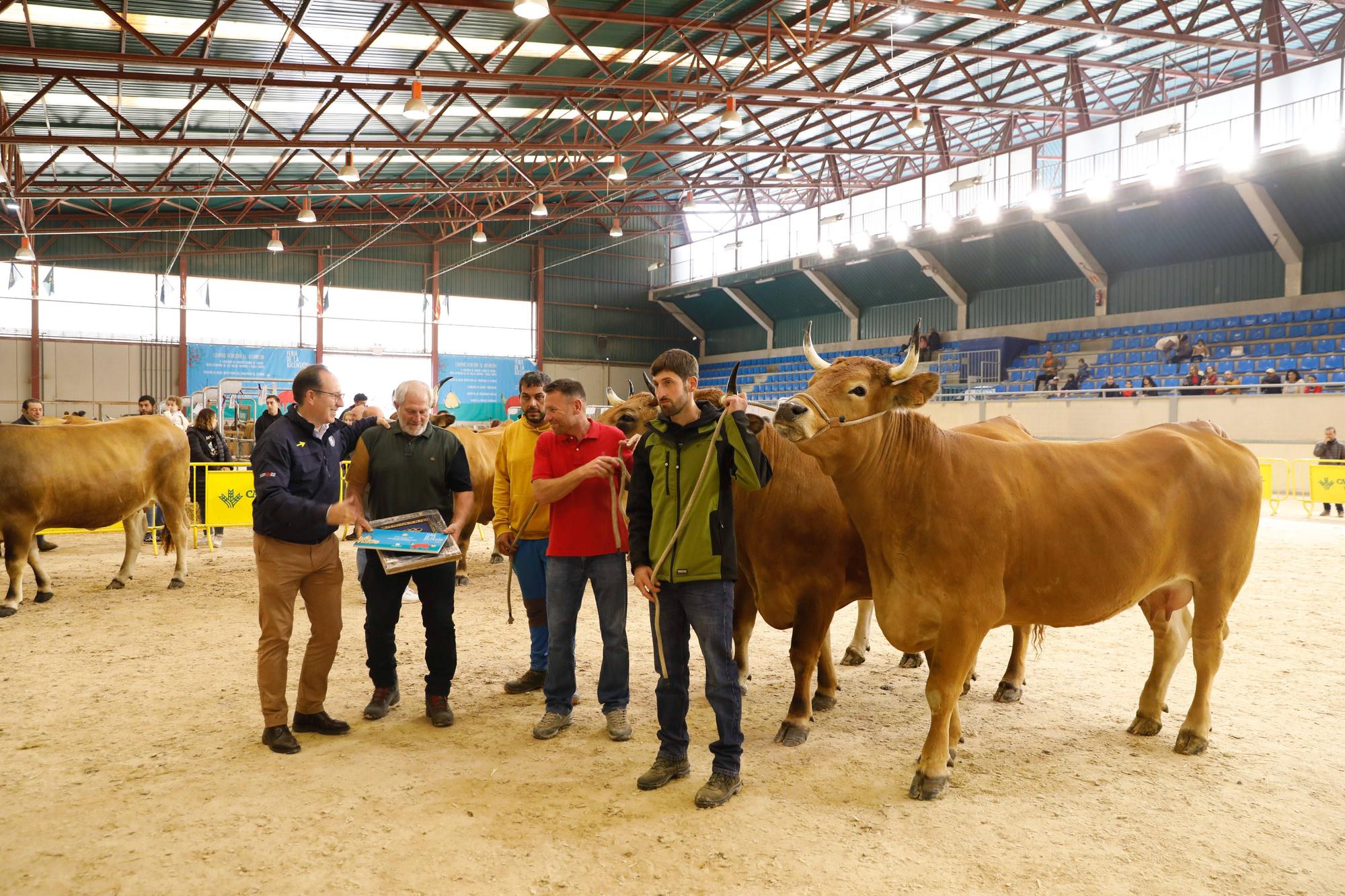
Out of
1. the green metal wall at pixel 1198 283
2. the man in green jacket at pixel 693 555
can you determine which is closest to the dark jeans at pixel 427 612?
the man in green jacket at pixel 693 555

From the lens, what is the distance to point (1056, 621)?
4.52m

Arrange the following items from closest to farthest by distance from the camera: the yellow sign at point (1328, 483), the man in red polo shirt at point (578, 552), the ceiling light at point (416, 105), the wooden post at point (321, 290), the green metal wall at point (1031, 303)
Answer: the man in red polo shirt at point (578, 552) < the ceiling light at point (416, 105) < the yellow sign at point (1328, 483) < the green metal wall at point (1031, 303) < the wooden post at point (321, 290)

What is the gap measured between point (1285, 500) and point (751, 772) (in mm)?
18212

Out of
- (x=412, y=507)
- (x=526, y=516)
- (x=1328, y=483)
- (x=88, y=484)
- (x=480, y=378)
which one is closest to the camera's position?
(x=412, y=507)

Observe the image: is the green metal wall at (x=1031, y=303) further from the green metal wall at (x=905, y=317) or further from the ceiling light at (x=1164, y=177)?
the ceiling light at (x=1164, y=177)

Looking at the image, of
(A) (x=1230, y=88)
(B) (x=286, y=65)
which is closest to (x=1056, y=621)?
(B) (x=286, y=65)

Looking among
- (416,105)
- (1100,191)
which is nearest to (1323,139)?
(1100,191)

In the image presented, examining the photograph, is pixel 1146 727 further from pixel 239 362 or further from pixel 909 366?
pixel 239 362

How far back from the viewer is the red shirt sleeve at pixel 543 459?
481 centimetres

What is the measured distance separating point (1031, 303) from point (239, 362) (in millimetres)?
27661

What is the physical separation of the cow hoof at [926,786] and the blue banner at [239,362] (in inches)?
1232

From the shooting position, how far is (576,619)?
15.8 ft

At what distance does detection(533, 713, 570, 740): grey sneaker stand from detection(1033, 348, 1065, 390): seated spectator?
77.1 feet

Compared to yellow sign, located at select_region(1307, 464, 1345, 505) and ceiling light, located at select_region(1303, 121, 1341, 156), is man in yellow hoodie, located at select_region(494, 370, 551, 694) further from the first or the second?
ceiling light, located at select_region(1303, 121, 1341, 156)
